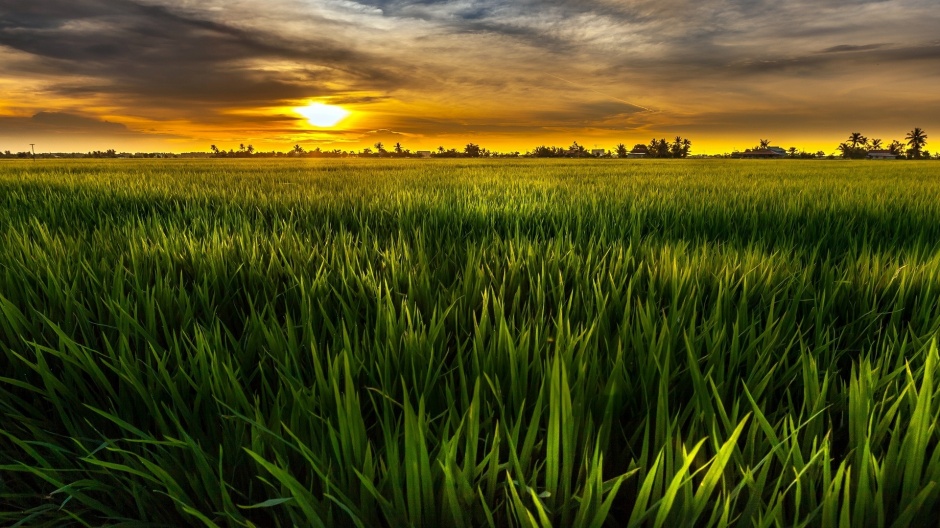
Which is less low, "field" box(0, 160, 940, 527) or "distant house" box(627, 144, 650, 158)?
"distant house" box(627, 144, 650, 158)

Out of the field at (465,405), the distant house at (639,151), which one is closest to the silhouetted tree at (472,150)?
the distant house at (639,151)

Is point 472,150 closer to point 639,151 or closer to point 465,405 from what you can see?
point 639,151

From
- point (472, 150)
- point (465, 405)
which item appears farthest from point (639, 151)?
point (465, 405)

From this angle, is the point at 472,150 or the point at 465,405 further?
the point at 472,150

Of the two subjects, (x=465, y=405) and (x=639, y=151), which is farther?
(x=639, y=151)

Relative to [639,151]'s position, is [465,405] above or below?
below

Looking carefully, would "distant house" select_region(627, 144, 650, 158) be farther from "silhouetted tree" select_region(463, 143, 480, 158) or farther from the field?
the field

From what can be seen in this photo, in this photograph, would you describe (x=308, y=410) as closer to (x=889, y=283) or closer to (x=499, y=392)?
(x=499, y=392)

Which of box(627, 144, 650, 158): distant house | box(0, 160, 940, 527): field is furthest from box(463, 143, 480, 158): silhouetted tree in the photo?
box(0, 160, 940, 527): field

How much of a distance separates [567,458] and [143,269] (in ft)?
4.85

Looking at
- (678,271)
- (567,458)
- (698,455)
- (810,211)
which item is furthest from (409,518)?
(810,211)

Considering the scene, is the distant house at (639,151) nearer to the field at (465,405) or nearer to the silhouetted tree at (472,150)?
the silhouetted tree at (472,150)

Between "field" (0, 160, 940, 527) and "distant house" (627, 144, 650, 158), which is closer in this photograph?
"field" (0, 160, 940, 527)

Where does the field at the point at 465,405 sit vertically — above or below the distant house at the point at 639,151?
below
